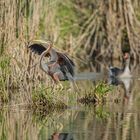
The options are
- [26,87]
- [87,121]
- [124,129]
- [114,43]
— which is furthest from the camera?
[114,43]

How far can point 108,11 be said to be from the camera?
2512cm

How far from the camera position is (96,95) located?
1380cm

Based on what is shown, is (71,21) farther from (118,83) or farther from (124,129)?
(124,129)

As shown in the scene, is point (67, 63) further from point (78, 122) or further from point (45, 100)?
point (78, 122)

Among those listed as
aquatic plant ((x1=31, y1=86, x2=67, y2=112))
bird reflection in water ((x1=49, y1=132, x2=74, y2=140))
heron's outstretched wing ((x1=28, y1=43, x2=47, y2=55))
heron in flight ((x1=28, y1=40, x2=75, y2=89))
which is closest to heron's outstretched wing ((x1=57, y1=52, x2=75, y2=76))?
heron in flight ((x1=28, y1=40, x2=75, y2=89))

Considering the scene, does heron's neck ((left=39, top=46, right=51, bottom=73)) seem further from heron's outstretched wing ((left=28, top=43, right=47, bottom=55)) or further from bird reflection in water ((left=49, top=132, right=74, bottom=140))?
bird reflection in water ((left=49, top=132, right=74, bottom=140))

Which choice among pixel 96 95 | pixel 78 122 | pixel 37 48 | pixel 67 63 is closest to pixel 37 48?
pixel 37 48

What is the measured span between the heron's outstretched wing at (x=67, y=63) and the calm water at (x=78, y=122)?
2.80ft

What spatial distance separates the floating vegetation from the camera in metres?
13.7

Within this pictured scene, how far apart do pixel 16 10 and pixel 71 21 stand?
11.7m

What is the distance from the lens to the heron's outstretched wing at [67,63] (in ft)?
47.2

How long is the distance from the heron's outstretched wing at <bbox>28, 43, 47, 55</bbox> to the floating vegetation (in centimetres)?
151

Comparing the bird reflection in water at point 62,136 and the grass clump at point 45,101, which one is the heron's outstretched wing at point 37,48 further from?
the bird reflection in water at point 62,136

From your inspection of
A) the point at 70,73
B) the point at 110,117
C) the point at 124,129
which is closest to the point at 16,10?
the point at 70,73
